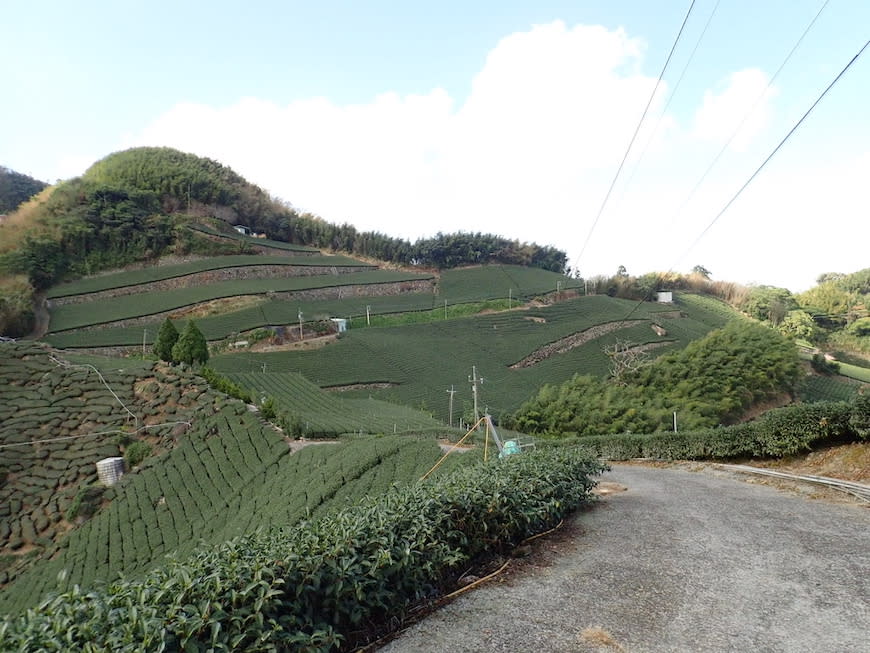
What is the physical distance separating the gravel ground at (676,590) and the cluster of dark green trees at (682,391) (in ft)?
65.0

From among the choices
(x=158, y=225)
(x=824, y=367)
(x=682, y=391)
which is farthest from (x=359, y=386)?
(x=824, y=367)

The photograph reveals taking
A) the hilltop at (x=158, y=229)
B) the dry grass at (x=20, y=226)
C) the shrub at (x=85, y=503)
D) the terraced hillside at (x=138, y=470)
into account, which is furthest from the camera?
the dry grass at (x=20, y=226)

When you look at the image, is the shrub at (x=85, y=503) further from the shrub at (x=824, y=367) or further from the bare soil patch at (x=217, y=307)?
the shrub at (x=824, y=367)

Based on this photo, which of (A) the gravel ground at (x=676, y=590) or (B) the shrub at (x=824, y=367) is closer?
(A) the gravel ground at (x=676, y=590)

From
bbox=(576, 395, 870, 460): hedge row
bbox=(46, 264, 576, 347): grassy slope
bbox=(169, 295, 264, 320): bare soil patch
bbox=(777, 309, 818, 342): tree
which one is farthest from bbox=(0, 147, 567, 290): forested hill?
bbox=(576, 395, 870, 460): hedge row

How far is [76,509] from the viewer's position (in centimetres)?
1477

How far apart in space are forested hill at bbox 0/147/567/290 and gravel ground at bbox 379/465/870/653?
4436cm

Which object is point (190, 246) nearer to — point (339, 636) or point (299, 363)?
point (299, 363)

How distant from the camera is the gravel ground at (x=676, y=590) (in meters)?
3.34

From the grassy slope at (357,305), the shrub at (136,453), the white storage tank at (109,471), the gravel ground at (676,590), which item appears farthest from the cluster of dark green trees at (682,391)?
the gravel ground at (676,590)

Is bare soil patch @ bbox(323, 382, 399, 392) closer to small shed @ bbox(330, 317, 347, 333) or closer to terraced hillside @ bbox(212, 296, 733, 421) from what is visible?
terraced hillside @ bbox(212, 296, 733, 421)

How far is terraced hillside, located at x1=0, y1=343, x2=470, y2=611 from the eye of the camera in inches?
491

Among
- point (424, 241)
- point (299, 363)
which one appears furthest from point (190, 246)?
point (424, 241)

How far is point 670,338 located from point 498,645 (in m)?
43.9
